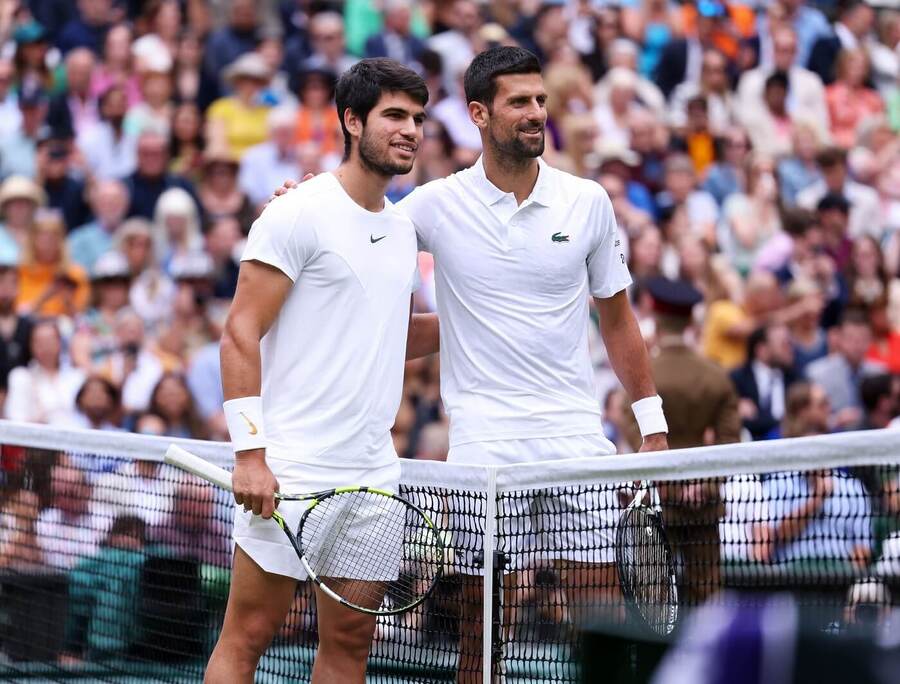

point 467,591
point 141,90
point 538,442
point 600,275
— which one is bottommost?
point 467,591

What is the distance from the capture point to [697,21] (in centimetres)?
1488

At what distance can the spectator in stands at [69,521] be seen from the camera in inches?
287

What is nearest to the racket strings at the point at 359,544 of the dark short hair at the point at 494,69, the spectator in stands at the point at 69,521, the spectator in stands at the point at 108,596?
the dark short hair at the point at 494,69

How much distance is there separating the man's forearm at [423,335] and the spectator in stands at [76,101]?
7203 mm

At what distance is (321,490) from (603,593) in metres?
1.08

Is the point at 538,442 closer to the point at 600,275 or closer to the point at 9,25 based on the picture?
the point at 600,275

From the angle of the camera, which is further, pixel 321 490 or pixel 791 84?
pixel 791 84

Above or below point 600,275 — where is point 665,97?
above

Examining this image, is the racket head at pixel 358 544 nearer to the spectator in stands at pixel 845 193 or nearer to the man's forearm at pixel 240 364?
the man's forearm at pixel 240 364

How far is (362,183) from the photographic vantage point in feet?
16.6

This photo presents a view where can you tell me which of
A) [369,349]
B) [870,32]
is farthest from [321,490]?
[870,32]

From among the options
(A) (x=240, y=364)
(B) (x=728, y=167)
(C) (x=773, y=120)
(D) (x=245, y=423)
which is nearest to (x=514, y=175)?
(A) (x=240, y=364)

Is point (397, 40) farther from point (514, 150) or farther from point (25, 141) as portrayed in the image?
point (514, 150)

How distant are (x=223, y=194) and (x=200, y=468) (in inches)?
281
